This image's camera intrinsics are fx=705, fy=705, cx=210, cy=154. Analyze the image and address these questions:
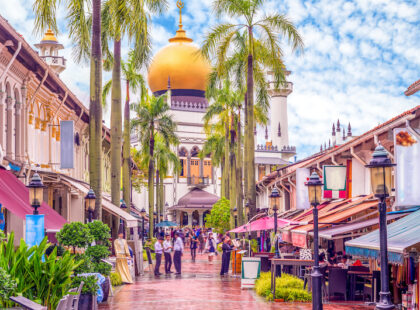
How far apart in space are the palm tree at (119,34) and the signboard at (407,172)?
28.5 feet

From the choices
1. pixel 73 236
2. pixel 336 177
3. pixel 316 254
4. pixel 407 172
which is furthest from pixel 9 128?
pixel 407 172

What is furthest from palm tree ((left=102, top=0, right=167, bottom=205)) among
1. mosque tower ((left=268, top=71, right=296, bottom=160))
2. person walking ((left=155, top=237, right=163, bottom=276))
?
mosque tower ((left=268, top=71, right=296, bottom=160))

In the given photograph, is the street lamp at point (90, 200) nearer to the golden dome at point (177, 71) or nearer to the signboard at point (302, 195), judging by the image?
the signboard at point (302, 195)

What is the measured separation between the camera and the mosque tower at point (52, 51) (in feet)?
209

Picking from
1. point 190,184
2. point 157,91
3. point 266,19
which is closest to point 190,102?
point 157,91

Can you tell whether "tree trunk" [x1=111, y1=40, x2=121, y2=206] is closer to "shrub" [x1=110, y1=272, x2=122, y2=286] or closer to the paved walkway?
the paved walkway

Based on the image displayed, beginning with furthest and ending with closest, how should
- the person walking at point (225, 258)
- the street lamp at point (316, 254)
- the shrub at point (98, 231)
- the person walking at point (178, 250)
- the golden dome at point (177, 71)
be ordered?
1. the golden dome at point (177, 71)
2. the person walking at point (178, 250)
3. the person walking at point (225, 258)
4. the shrub at point (98, 231)
5. the street lamp at point (316, 254)

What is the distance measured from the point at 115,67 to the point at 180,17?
5582 centimetres

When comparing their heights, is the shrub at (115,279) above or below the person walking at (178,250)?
below

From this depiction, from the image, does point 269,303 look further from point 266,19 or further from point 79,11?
point 266,19

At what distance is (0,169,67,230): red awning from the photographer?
16086 mm

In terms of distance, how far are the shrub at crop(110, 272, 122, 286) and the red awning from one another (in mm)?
3580

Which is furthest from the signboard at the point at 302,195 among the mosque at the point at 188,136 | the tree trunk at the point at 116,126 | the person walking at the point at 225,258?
the mosque at the point at 188,136

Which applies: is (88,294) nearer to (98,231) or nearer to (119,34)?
(98,231)
